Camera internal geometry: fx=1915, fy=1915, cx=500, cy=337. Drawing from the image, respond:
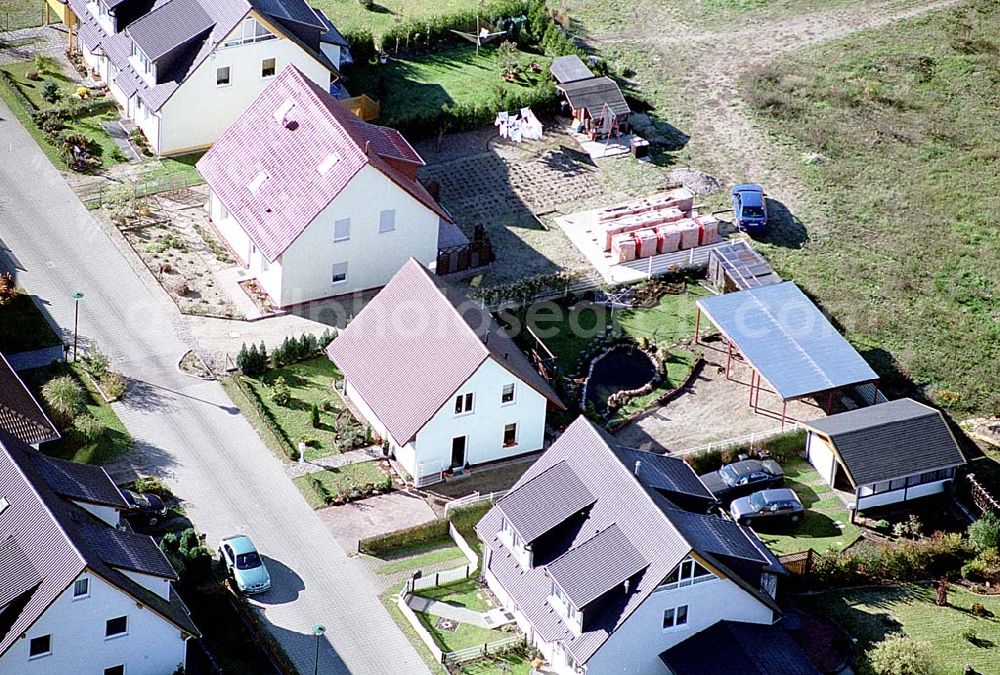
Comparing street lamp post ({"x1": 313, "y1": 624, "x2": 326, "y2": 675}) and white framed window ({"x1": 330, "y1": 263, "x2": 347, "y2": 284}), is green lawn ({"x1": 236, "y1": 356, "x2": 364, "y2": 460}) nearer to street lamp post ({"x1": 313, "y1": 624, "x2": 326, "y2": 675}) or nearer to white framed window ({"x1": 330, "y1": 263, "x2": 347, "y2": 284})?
white framed window ({"x1": 330, "y1": 263, "x2": 347, "y2": 284})

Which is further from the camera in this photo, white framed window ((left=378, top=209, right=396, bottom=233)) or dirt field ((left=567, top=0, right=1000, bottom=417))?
dirt field ((left=567, top=0, right=1000, bottom=417))

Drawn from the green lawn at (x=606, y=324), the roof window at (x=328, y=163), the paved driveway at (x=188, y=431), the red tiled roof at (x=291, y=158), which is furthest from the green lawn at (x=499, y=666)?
the roof window at (x=328, y=163)

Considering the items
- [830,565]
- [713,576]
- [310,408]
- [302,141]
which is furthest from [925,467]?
[302,141]

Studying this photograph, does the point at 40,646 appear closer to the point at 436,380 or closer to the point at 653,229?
the point at 436,380

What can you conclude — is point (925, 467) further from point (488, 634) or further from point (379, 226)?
point (379, 226)

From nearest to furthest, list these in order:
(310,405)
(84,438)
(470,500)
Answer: (470,500), (84,438), (310,405)

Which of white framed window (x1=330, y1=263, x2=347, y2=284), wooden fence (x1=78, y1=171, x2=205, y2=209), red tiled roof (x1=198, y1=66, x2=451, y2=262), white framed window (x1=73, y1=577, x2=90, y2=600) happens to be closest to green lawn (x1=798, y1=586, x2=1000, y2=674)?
white framed window (x1=330, y1=263, x2=347, y2=284)

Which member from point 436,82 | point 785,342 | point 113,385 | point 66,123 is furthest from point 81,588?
point 436,82
